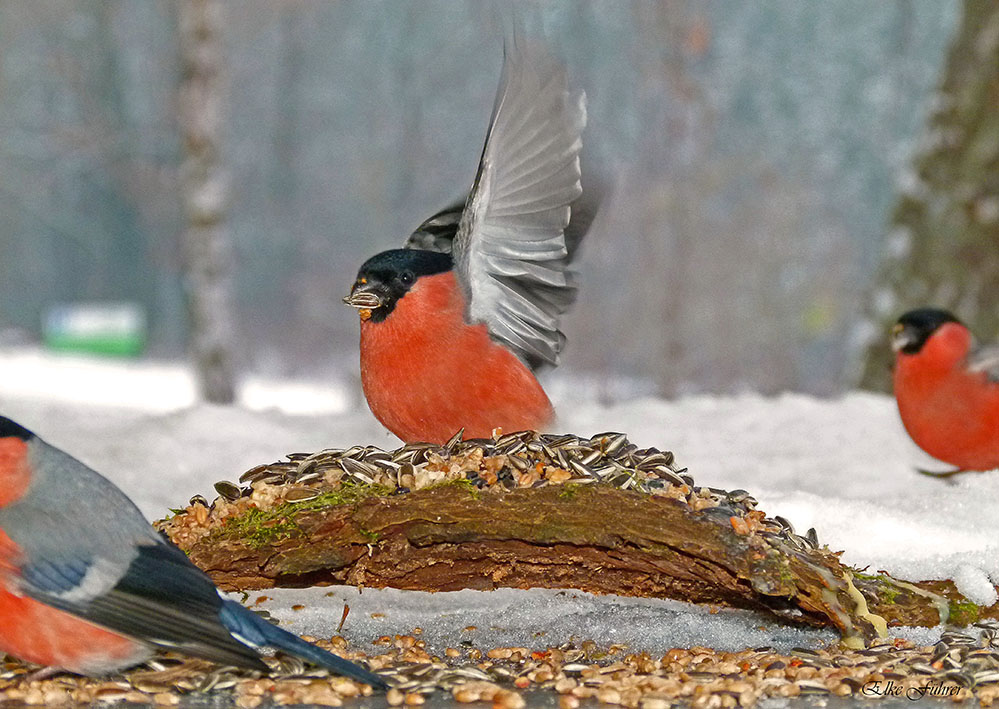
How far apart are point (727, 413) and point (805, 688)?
263cm

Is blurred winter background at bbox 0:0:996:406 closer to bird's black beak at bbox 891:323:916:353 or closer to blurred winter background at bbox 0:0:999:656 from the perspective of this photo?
blurred winter background at bbox 0:0:999:656

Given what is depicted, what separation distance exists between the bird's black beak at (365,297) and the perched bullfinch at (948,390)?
183cm

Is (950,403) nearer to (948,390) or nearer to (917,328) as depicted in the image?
(948,390)

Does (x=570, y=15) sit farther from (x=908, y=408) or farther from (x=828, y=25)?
(x=908, y=408)

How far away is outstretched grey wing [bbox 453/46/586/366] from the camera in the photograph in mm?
2471

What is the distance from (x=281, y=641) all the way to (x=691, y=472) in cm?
196

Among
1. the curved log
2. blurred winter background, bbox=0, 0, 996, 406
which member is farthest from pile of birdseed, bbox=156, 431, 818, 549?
blurred winter background, bbox=0, 0, 996, 406

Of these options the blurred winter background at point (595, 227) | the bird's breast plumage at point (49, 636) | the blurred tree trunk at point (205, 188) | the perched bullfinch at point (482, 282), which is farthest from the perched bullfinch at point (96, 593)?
the blurred tree trunk at point (205, 188)

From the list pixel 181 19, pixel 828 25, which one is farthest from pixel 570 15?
pixel 181 19

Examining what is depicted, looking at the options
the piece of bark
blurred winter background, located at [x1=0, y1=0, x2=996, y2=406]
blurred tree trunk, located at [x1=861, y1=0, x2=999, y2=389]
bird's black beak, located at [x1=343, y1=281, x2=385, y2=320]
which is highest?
blurred winter background, located at [x1=0, y1=0, x2=996, y2=406]

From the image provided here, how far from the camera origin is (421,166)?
1211cm

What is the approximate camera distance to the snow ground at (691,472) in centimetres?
239

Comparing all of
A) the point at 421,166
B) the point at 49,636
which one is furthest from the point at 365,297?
the point at 421,166

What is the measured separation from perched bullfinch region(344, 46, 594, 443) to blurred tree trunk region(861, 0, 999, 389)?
12.9 feet
